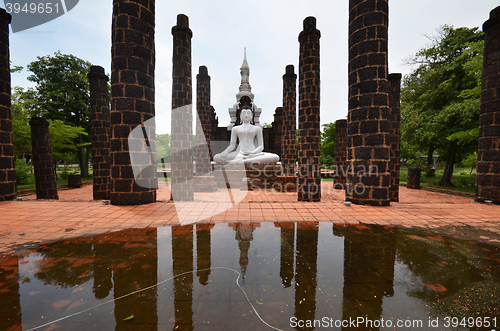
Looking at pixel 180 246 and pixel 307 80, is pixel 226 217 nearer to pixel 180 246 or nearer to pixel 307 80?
pixel 180 246

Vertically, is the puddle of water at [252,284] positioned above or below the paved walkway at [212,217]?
below

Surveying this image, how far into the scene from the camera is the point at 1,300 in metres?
1.69

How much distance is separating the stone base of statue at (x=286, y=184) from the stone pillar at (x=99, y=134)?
7396 millimetres

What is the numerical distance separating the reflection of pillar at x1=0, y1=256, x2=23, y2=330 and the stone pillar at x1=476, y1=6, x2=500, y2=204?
862cm

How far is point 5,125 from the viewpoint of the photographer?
5.81 meters

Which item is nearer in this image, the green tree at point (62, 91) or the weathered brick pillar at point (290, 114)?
the weathered brick pillar at point (290, 114)

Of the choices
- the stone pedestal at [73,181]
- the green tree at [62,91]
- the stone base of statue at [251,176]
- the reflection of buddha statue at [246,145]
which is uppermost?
the green tree at [62,91]

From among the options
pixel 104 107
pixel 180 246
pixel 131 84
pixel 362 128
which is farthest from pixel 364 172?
pixel 104 107

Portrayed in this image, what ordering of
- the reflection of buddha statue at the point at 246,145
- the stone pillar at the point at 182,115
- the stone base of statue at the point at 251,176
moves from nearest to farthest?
the stone pillar at the point at 182,115 < the stone base of statue at the point at 251,176 < the reflection of buddha statue at the point at 246,145

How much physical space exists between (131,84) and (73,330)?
4705mm

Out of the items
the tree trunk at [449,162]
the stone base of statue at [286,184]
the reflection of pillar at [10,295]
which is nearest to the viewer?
the reflection of pillar at [10,295]

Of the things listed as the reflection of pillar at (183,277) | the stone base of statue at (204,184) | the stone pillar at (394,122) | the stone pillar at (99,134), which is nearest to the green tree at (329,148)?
the stone pillar at (394,122)

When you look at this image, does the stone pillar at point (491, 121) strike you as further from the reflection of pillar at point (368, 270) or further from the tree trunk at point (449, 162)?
the tree trunk at point (449, 162)

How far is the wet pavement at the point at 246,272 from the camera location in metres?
1.53
